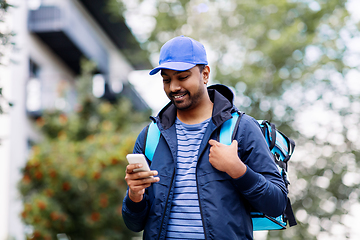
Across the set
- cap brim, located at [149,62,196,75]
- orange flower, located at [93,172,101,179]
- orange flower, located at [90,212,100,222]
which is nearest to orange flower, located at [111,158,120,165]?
orange flower, located at [93,172,101,179]

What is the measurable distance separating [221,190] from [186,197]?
0.70 ft

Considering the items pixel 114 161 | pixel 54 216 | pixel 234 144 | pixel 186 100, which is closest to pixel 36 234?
pixel 54 216

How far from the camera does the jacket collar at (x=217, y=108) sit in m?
2.56

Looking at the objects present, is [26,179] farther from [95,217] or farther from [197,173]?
[197,173]

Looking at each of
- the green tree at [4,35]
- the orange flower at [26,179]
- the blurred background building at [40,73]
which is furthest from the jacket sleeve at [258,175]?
the blurred background building at [40,73]

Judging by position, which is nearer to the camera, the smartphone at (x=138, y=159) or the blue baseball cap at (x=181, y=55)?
the smartphone at (x=138, y=159)

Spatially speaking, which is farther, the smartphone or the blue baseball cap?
the blue baseball cap

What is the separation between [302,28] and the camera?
1423 cm

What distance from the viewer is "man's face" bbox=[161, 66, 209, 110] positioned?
2553 mm

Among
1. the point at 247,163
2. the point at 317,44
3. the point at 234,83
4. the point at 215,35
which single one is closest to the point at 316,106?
the point at 317,44

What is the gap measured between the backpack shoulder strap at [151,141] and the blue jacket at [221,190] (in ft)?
0.15

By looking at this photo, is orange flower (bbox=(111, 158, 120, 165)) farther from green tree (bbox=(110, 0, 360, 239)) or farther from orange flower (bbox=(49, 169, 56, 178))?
green tree (bbox=(110, 0, 360, 239))

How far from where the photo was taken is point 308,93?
544 inches

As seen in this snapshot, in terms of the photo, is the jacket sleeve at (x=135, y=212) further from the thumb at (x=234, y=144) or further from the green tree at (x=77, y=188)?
the green tree at (x=77, y=188)
